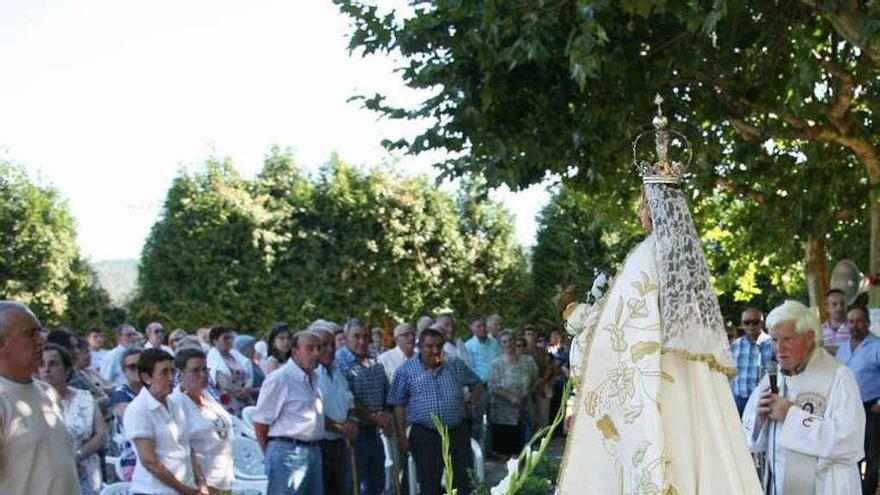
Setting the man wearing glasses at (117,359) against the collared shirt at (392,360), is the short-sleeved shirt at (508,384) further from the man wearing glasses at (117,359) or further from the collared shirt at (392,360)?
the man wearing glasses at (117,359)

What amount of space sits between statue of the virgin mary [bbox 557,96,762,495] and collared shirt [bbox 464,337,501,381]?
43.2 ft

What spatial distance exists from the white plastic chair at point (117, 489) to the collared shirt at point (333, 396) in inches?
86.9

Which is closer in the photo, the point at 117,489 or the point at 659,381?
the point at 659,381

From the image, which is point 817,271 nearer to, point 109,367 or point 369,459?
point 369,459

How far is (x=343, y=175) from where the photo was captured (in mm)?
27406

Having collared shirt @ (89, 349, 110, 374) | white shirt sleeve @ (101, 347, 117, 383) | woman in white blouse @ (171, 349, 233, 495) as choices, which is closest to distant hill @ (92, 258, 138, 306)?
collared shirt @ (89, 349, 110, 374)

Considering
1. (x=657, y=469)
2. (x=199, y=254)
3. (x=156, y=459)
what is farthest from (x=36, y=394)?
(x=199, y=254)

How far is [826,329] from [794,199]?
2.39 metres

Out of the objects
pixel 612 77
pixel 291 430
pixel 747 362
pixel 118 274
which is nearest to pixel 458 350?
pixel 747 362

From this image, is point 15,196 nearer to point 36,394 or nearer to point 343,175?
point 343,175

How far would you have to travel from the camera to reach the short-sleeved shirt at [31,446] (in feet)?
19.5

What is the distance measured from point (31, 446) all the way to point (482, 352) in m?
13.5

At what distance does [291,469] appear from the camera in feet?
32.0

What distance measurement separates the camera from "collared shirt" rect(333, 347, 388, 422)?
39.2 ft
